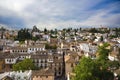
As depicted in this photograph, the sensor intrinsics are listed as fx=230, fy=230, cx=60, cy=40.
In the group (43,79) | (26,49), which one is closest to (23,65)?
(43,79)

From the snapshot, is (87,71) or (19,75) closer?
(87,71)

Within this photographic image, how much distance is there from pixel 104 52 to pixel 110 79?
222 inches

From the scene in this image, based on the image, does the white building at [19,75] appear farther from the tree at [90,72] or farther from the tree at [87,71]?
the tree at [87,71]

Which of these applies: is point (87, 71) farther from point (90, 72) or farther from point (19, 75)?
point (19, 75)

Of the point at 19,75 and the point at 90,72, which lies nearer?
the point at 90,72

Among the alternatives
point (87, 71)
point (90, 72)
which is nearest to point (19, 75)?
point (87, 71)

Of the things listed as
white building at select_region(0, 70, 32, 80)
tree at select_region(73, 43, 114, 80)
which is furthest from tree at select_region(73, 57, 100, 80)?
white building at select_region(0, 70, 32, 80)

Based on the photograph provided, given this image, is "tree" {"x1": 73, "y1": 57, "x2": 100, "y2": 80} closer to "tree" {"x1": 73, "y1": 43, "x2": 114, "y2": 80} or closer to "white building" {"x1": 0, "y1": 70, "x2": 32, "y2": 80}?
"tree" {"x1": 73, "y1": 43, "x2": 114, "y2": 80}

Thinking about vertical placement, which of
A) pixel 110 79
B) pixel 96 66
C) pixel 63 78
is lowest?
pixel 63 78

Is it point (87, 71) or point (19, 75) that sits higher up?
point (87, 71)

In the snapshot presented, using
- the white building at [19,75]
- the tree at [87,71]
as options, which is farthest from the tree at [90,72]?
the white building at [19,75]

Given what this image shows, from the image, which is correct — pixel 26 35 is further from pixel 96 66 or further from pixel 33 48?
pixel 96 66

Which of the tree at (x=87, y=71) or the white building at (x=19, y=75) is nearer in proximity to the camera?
the tree at (x=87, y=71)

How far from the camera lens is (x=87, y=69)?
1255 cm
